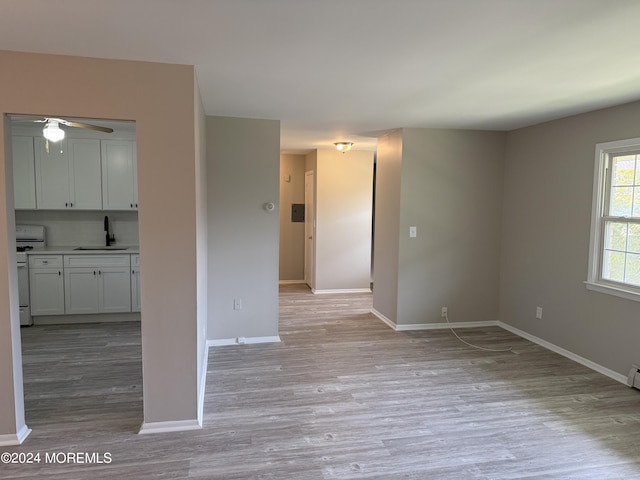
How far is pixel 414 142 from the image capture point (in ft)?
16.0

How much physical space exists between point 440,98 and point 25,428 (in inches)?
154

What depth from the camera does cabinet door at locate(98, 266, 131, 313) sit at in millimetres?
5172

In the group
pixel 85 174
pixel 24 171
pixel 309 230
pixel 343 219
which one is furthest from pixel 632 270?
pixel 24 171

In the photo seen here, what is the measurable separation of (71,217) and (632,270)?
257 inches

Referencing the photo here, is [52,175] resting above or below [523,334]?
above

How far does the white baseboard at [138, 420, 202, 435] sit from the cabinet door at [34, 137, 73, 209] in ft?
12.2

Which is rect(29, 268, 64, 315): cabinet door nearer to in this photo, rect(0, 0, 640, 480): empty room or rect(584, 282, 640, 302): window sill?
rect(0, 0, 640, 480): empty room

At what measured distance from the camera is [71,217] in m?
5.59

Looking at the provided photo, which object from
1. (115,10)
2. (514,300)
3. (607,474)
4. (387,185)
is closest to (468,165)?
(387,185)

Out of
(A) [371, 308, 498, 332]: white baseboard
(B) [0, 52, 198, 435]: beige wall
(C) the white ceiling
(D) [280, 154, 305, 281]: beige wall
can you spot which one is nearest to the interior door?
(D) [280, 154, 305, 281]: beige wall

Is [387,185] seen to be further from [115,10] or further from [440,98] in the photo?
[115,10]

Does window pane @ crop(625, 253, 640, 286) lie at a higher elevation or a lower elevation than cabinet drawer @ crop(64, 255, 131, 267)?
higher

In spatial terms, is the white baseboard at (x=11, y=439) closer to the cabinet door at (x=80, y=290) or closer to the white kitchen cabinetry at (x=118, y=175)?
the cabinet door at (x=80, y=290)

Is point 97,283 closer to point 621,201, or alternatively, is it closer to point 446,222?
point 446,222
